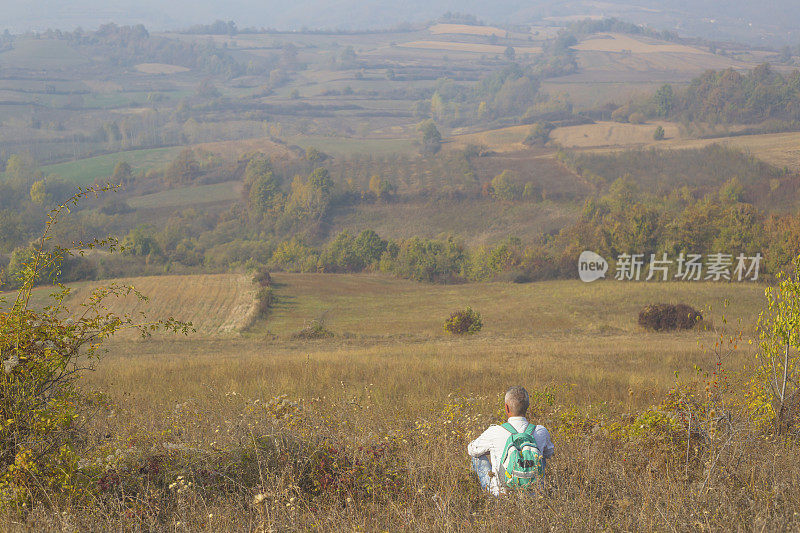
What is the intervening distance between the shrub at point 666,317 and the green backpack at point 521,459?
38577 millimetres

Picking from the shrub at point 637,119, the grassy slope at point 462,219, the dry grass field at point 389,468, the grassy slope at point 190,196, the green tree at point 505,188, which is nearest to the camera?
the dry grass field at point 389,468

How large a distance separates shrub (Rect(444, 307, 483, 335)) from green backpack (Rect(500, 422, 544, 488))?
3765cm

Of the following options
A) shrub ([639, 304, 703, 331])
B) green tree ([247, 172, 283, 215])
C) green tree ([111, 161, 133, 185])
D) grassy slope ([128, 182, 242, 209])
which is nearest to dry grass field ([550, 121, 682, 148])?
green tree ([247, 172, 283, 215])

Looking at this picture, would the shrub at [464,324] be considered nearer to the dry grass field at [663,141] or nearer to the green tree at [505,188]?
the green tree at [505,188]

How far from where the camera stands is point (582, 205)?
443 feet

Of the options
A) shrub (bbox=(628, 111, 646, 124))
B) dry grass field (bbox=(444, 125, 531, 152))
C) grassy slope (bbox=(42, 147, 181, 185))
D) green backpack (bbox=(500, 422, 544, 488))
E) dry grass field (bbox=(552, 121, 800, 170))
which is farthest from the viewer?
shrub (bbox=(628, 111, 646, 124))

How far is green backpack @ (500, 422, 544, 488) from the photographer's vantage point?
5.65 meters

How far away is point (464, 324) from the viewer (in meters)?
44.2

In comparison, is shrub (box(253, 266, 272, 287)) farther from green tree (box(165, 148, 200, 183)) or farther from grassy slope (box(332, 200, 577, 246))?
green tree (box(165, 148, 200, 183))

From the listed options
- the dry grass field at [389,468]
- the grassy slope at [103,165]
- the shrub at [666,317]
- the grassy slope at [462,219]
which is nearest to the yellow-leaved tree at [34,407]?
the dry grass field at [389,468]

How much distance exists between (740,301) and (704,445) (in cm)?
4787

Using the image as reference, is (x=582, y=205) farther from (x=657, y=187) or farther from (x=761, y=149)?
(x=761, y=149)

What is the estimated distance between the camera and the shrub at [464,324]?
43.5 metres

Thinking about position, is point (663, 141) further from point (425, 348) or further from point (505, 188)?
point (425, 348)
